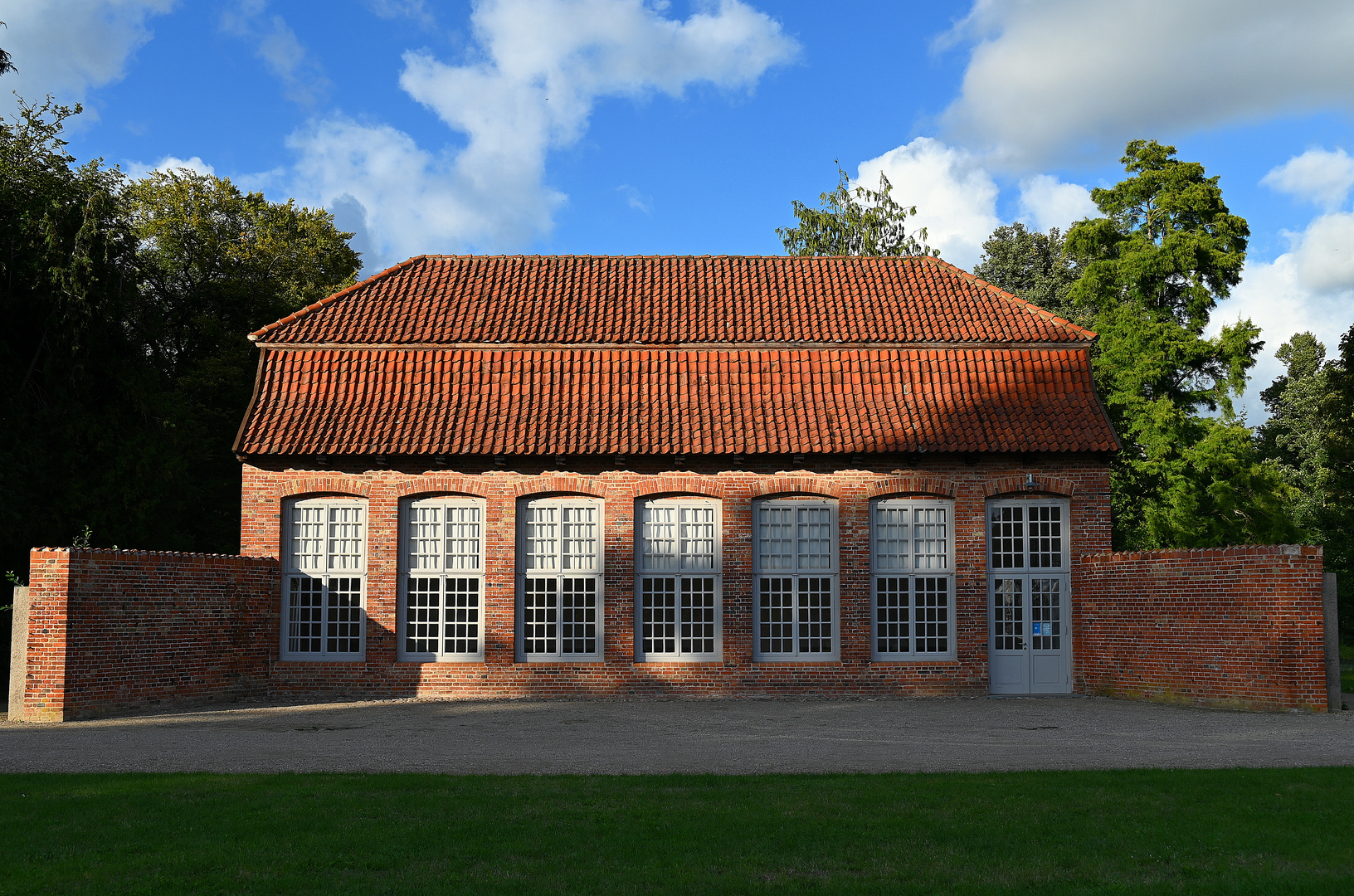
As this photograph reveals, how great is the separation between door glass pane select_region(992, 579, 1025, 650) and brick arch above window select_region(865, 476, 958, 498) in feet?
6.69

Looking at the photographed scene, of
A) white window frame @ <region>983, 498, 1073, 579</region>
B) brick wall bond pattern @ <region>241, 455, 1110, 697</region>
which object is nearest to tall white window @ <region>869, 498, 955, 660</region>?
brick wall bond pattern @ <region>241, 455, 1110, 697</region>

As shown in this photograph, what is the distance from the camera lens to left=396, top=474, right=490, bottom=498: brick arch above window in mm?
18453

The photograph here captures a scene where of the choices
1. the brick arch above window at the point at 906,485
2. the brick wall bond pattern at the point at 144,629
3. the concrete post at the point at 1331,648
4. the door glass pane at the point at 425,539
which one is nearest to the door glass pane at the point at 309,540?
the brick wall bond pattern at the point at 144,629

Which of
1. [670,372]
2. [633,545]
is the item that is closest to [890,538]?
[633,545]

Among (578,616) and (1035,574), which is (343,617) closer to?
(578,616)

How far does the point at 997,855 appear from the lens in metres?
7.00

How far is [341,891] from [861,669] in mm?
13179

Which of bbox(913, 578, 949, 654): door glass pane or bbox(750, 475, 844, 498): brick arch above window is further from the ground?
bbox(750, 475, 844, 498): brick arch above window

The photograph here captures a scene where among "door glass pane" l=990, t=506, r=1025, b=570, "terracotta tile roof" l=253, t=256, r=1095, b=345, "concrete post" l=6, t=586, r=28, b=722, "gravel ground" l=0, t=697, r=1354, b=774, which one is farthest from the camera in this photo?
"terracotta tile roof" l=253, t=256, r=1095, b=345

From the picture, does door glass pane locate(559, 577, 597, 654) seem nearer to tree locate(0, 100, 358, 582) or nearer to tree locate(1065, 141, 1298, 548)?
tree locate(0, 100, 358, 582)

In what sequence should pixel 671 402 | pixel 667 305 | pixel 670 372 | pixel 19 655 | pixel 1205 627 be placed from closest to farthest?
pixel 19 655 → pixel 1205 627 → pixel 671 402 → pixel 670 372 → pixel 667 305

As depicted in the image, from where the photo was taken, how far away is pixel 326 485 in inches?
728

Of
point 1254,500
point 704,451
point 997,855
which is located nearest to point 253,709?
point 704,451

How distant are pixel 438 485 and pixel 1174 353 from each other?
1826 cm
